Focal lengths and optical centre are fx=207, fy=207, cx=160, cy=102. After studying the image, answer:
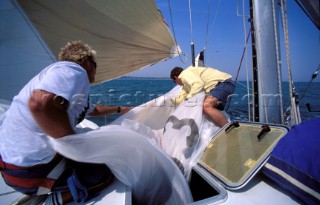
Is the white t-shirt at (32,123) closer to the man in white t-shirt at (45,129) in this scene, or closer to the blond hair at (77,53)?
the man in white t-shirt at (45,129)

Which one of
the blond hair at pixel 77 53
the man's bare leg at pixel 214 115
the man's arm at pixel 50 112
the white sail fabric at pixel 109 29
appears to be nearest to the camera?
the man's arm at pixel 50 112

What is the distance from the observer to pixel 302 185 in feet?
2.93

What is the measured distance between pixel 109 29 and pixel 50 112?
2.61 m

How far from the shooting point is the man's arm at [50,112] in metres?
0.87

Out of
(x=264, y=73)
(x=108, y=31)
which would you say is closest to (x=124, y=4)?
(x=108, y=31)

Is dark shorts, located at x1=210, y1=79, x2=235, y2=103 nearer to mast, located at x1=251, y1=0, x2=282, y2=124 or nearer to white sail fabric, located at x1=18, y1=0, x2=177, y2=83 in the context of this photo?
mast, located at x1=251, y1=0, x2=282, y2=124

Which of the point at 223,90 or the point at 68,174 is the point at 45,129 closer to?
the point at 68,174

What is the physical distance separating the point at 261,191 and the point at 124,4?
288cm

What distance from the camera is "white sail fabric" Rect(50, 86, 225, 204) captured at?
1002 millimetres

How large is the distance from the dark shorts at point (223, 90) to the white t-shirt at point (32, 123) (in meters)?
1.65

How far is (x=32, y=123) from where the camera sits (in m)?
0.95

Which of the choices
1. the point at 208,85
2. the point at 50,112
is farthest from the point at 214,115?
the point at 50,112

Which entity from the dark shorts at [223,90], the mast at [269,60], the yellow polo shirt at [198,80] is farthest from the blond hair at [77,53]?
the mast at [269,60]

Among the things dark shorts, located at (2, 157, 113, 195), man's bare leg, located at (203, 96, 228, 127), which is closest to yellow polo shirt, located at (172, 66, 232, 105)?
man's bare leg, located at (203, 96, 228, 127)
